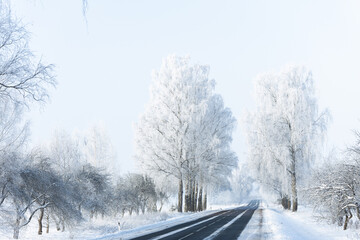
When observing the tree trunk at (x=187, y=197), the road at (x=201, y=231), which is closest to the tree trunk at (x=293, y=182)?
the tree trunk at (x=187, y=197)

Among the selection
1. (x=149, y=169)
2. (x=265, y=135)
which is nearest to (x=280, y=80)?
(x=265, y=135)

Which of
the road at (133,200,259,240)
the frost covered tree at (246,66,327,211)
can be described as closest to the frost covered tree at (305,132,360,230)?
the road at (133,200,259,240)

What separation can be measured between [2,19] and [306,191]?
52.3 ft

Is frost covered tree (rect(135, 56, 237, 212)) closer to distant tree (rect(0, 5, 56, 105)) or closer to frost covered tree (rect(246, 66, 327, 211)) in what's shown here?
frost covered tree (rect(246, 66, 327, 211))

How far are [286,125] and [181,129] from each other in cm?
1057

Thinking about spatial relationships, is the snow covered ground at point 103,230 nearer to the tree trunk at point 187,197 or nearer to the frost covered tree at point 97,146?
the tree trunk at point 187,197

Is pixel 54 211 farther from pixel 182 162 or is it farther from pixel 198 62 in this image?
pixel 198 62

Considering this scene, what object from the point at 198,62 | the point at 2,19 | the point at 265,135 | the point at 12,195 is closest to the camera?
the point at 2,19

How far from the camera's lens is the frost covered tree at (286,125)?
99.1 feet

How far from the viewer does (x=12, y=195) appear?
44.2 ft

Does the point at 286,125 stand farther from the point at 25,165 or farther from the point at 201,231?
the point at 25,165

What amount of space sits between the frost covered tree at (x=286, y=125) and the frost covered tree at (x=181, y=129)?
4.61 m

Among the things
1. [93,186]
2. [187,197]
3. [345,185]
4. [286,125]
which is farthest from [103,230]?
[286,125]

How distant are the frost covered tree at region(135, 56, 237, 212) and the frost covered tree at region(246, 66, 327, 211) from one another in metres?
4.61
